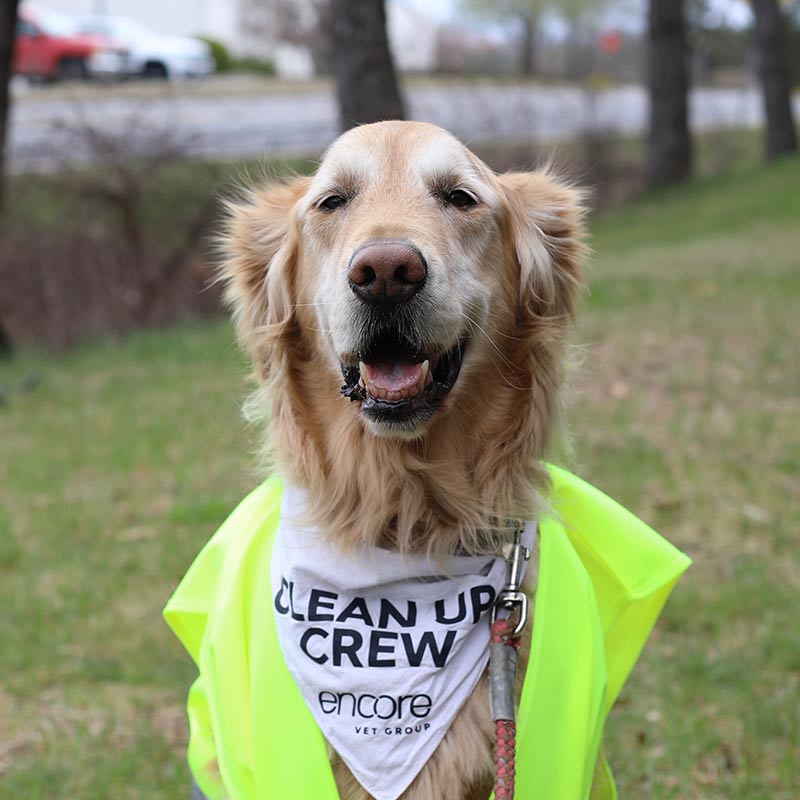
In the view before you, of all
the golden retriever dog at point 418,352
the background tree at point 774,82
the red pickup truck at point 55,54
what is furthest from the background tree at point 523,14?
the golden retriever dog at point 418,352

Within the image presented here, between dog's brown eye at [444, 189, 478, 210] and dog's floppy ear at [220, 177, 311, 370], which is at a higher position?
dog's brown eye at [444, 189, 478, 210]

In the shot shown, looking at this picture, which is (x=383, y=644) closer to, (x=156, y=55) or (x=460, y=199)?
(x=460, y=199)

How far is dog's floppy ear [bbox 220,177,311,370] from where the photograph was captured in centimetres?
343

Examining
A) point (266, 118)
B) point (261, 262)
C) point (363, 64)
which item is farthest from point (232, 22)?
point (261, 262)

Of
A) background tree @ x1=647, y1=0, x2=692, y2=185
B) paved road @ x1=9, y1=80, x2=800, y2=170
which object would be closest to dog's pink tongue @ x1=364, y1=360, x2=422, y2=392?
paved road @ x1=9, y1=80, x2=800, y2=170

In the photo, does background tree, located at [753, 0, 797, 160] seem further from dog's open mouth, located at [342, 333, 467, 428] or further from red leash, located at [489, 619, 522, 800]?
red leash, located at [489, 619, 522, 800]

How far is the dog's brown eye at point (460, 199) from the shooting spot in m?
3.20

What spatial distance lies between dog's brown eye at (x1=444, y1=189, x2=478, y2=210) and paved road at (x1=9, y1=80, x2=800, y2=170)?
9701mm

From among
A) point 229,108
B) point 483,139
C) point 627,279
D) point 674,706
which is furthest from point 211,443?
point 229,108

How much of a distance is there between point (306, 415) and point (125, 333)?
8.59 metres

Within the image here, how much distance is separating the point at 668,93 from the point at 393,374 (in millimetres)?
17261

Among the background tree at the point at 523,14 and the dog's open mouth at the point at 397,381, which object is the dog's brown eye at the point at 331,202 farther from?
the background tree at the point at 523,14

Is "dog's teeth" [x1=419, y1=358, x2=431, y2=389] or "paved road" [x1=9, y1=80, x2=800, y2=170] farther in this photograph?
"paved road" [x1=9, y1=80, x2=800, y2=170]

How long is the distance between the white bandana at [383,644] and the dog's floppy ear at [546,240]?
0.87m
